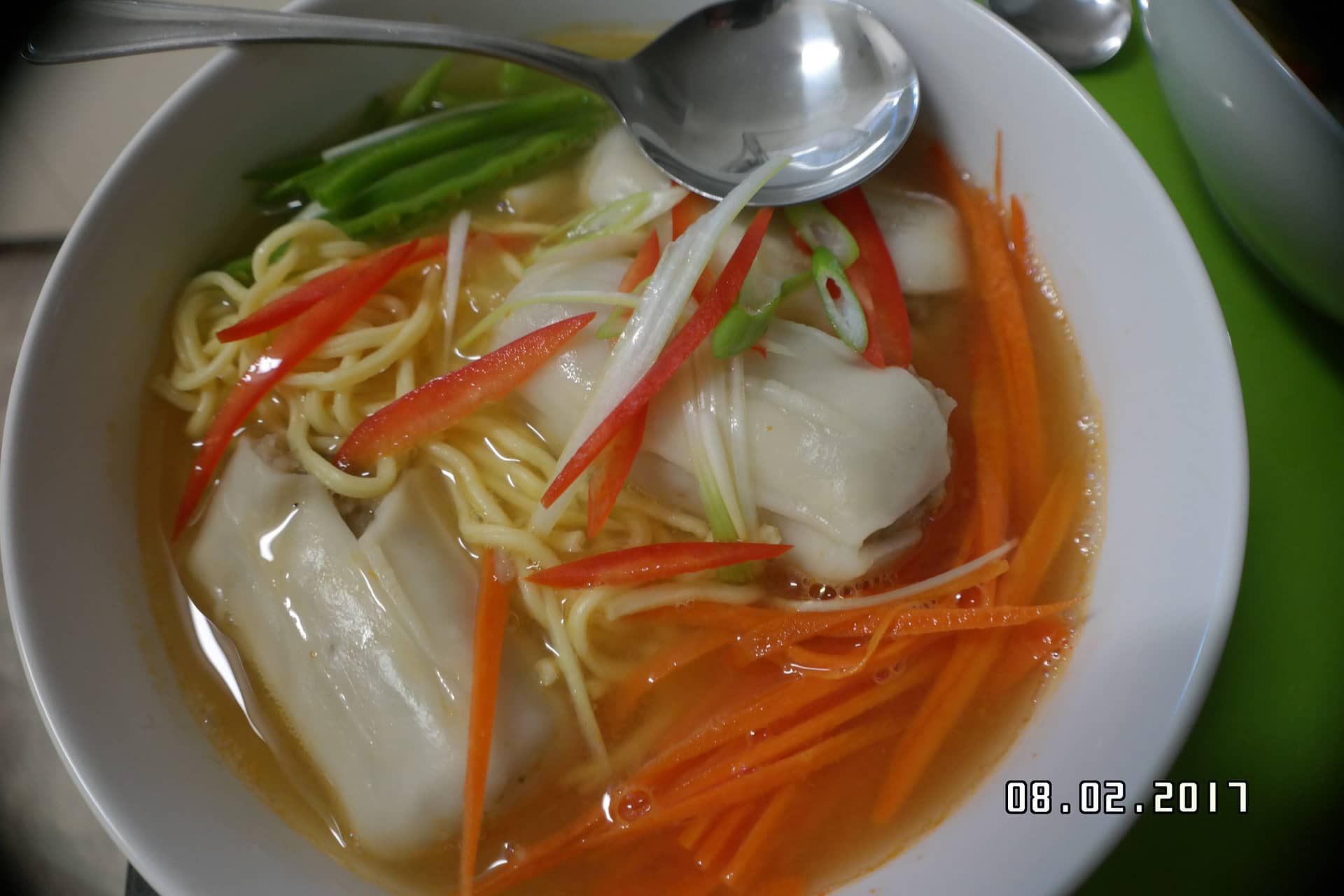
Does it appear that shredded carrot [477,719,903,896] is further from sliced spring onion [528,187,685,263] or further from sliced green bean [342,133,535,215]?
sliced green bean [342,133,535,215]

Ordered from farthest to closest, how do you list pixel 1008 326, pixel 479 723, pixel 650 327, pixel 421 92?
1. pixel 421 92
2. pixel 1008 326
3. pixel 650 327
4. pixel 479 723

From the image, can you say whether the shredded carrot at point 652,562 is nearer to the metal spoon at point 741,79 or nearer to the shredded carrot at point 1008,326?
the shredded carrot at point 1008,326

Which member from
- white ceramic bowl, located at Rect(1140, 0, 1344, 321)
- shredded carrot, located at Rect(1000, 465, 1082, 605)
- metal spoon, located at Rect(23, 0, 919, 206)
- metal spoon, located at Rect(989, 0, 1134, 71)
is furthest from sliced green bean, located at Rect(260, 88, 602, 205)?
shredded carrot, located at Rect(1000, 465, 1082, 605)

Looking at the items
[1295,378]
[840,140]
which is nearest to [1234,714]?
[1295,378]

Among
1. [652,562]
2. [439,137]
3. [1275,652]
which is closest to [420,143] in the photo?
[439,137]

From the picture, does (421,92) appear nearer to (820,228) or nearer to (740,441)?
(820,228)

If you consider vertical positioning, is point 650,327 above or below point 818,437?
above
